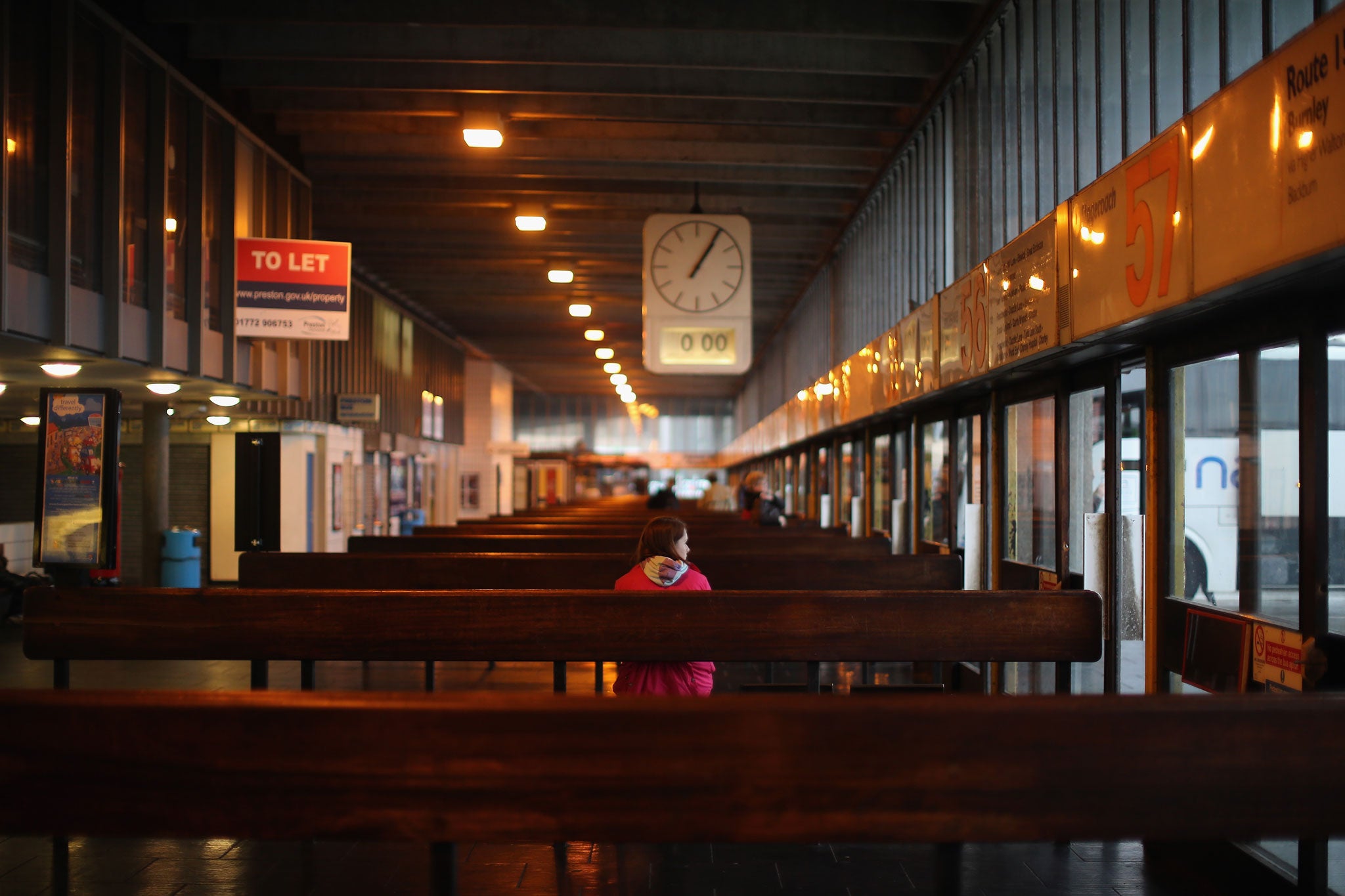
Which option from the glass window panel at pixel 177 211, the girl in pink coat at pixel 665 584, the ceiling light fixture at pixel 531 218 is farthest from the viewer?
the ceiling light fixture at pixel 531 218

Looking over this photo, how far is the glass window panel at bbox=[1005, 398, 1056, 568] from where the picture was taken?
5691 mm

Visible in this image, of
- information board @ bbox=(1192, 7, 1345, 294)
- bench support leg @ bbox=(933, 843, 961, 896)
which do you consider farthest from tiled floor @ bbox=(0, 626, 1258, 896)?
information board @ bbox=(1192, 7, 1345, 294)

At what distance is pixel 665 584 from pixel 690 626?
8.6 inches

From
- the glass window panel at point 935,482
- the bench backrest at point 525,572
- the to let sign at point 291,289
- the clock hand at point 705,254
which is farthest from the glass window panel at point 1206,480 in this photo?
the to let sign at point 291,289

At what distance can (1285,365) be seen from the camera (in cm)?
348

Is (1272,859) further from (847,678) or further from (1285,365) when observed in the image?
(847,678)

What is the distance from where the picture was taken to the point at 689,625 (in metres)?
4.09

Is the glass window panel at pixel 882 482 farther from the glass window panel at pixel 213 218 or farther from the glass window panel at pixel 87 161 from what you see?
the glass window panel at pixel 87 161

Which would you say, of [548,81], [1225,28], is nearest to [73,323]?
[548,81]

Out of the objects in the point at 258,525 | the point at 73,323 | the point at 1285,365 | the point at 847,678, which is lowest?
the point at 847,678

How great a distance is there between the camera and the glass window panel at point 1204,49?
12.4 feet

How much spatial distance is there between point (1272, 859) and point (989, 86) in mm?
4581

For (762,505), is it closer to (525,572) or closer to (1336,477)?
(525,572)

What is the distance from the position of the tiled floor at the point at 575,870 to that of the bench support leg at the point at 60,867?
31mm
